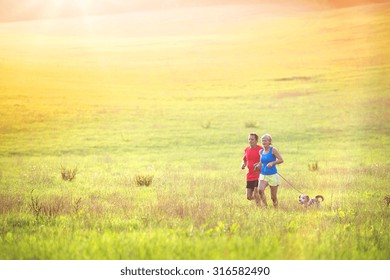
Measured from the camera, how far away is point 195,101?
2995 centimetres

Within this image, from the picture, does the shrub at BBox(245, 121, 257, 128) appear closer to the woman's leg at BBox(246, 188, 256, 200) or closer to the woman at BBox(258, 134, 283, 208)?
the woman's leg at BBox(246, 188, 256, 200)

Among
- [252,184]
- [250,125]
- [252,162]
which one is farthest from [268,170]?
[250,125]

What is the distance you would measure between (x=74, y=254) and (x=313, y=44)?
101 feet

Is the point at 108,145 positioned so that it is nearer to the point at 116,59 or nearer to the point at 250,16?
the point at 250,16

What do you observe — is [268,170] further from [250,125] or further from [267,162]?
[250,125]

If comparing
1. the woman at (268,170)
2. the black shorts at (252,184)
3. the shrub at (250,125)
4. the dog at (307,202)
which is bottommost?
the dog at (307,202)

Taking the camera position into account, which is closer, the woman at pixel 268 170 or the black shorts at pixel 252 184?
the woman at pixel 268 170

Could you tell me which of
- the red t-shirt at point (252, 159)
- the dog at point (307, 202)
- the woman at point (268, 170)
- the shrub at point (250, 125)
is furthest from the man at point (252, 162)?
the shrub at point (250, 125)

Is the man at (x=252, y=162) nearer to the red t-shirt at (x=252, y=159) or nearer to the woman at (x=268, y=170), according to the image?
the red t-shirt at (x=252, y=159)

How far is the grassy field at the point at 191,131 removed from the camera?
717cm

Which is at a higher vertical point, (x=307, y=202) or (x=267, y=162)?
(x=267, y=162)

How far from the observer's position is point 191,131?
22172mm

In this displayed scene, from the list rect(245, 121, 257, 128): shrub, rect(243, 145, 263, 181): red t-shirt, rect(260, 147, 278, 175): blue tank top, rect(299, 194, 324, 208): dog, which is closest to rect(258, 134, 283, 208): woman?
rect(260, 147, 278, 175): blue tank top
